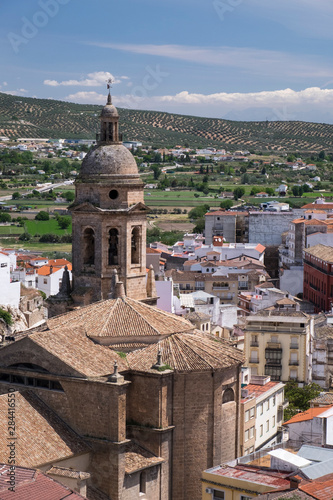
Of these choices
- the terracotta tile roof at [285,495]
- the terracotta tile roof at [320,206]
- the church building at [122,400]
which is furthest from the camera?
the terracotta tile roof at [320,206]

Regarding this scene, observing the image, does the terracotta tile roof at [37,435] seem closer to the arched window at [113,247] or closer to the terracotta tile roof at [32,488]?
the terracotta tile roof at [32,488]

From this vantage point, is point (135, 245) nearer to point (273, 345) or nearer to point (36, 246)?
point (273, 345)

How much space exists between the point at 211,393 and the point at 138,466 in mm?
2620

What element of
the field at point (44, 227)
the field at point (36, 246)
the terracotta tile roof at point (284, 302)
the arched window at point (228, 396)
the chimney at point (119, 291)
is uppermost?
the chimney at point (119, 291)

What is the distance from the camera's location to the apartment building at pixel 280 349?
4288 cm

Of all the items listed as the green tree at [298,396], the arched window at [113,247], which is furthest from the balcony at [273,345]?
the arched window at [113,247]

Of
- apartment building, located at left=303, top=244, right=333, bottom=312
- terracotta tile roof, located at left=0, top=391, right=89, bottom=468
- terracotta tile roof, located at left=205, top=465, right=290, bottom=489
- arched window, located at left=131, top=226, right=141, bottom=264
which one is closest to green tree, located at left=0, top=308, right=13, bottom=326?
apartment building, located at left=303, top=244, right=333, bottom=312

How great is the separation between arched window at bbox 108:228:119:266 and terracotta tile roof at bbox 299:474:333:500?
1058cm

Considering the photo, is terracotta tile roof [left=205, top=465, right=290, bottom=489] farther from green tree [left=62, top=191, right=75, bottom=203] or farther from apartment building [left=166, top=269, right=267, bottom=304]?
green tree [left=62, top=191, right=75, bottom=203]

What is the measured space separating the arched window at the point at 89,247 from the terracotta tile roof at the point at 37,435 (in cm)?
667

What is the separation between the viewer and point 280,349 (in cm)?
4300

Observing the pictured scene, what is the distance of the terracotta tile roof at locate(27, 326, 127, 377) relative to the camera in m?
23.2

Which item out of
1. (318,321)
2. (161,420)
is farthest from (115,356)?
(318,321)

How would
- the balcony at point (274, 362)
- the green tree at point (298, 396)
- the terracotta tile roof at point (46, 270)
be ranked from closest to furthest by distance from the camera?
the green tree at point (298, 396)
the balcony at point (274, 362)
the terracotta tile roof at point (46, 270)
